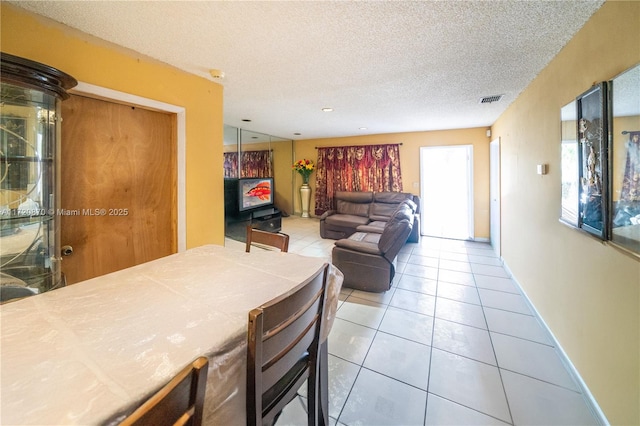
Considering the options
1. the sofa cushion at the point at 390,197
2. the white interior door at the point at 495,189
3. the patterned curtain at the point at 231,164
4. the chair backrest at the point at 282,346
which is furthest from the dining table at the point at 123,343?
the patterned curtain at the point at 231,164

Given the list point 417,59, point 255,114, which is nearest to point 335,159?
point 255,114

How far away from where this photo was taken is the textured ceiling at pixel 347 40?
1.40 m

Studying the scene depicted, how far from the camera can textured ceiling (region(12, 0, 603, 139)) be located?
1.40m

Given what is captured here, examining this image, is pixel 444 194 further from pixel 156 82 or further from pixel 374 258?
pixel 156 82

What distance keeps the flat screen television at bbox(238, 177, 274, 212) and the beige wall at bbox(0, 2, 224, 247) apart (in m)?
2.59

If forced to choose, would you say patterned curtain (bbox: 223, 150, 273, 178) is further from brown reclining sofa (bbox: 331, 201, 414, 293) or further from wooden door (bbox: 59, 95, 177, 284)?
wooden door (bbox: 59, 95, 177, 284)

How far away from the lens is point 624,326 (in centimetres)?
119

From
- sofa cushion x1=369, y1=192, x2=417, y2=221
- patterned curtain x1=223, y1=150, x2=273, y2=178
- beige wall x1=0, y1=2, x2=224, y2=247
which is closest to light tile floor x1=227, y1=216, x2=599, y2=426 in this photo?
beige wall x1=0, y1=2, x2=224, y2=247

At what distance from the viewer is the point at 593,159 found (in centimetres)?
137

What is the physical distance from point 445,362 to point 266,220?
13.3 feet

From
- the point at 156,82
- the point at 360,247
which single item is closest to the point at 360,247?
the point at 360,247

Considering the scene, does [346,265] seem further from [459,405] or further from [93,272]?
[93,272]

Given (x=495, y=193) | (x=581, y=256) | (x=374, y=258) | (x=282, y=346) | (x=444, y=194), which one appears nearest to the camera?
(x=282, y=346)

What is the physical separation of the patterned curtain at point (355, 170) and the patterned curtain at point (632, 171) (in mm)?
4570
